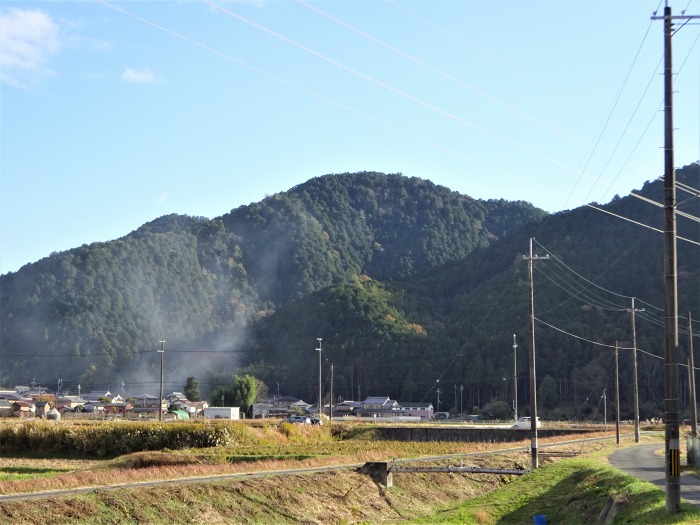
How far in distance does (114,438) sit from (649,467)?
36.0 metres

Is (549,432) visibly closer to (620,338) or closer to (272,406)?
(620,338)

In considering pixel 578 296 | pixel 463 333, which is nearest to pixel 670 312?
pixel 578 296

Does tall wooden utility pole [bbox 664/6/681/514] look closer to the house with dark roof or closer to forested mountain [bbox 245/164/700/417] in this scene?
→ forested mountain [bbox 245/164/700/417]

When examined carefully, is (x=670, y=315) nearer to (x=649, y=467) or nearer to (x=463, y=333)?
(x=649, y=467)

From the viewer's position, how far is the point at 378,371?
147 m

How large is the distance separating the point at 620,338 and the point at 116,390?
4062 inches

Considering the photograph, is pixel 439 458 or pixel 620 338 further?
pixel 620 338

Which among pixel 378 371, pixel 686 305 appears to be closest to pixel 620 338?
pixel 686 305

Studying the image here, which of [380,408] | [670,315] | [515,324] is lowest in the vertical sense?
[380,408]

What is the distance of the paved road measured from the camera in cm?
2571

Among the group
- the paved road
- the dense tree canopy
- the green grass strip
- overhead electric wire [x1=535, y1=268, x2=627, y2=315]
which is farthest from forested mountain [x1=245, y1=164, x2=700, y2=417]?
the green grass strip

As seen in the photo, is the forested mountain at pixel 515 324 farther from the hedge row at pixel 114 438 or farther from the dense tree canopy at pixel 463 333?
the hedge row at pixel 114 438

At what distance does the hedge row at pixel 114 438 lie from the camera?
58.9 metres

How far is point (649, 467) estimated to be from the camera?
35.4 meters
